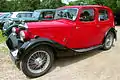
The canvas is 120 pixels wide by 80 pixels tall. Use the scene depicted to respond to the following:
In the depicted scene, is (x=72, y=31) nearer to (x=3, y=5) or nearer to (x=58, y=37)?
(x=58, y=37)

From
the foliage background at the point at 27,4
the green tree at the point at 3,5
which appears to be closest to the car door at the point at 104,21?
the foliage background at the point at 27,4

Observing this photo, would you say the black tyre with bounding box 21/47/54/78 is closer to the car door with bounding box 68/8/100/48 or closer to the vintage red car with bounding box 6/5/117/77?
the vintage red car with bounding box 6/5/117/77

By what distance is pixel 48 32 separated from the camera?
5.22m

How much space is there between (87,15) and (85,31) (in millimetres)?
546

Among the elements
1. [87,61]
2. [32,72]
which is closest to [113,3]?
[87,61]

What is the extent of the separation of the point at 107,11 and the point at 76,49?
7.37 ft

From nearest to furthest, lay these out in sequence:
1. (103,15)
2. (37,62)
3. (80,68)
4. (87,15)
Result: (37,62) → (80,68) → (87,15) → (103,15)

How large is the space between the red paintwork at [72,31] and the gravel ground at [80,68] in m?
0.51

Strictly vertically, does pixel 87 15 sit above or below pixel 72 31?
above

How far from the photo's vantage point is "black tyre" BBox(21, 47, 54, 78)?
186 inches

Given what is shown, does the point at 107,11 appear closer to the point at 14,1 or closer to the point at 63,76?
the point at 63,76

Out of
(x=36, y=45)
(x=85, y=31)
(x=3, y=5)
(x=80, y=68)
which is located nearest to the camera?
(x=36, y=45)

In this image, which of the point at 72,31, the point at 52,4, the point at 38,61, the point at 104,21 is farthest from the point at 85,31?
the point at 52,4

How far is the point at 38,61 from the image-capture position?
4.97 m
